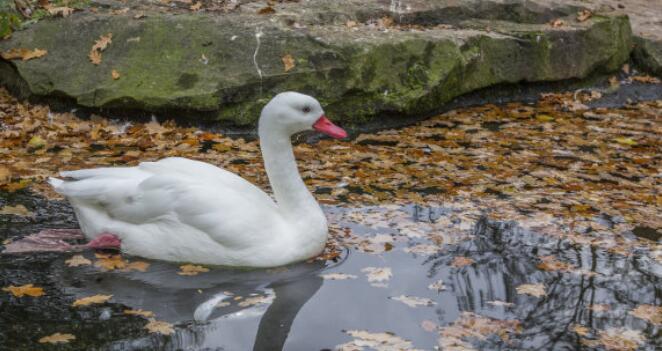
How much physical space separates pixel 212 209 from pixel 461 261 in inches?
65.2

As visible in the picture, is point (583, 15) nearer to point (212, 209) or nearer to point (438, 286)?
point (438, 286)

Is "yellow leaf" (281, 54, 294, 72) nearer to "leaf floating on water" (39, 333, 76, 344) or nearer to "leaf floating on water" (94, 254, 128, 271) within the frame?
"leaf floating on water" (94, 254, 128, 271)

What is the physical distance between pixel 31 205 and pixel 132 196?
1.25m

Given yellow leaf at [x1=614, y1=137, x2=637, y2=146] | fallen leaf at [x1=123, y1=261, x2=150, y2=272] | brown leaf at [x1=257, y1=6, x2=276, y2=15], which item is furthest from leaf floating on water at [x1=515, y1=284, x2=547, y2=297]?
brown leaf at [x1=257, y1=6, x2=276, y2=15]

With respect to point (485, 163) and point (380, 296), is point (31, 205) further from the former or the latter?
point (485, 163)

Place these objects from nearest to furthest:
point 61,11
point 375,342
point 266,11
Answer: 1. point 375,342
2. point 61,11
3. point 266,11

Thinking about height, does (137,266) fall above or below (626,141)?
above

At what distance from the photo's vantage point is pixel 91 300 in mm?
4500

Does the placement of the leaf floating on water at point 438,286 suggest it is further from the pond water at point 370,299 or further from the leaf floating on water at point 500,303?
the leaf floating on water at point 500,303

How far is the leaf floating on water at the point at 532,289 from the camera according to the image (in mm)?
4832

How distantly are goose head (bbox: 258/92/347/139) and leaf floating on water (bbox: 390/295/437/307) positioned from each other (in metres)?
1.05

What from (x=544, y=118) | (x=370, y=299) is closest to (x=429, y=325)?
(x=370, y=299)

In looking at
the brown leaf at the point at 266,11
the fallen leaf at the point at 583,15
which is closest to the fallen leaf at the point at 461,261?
the brown leaf at the point at 266,11

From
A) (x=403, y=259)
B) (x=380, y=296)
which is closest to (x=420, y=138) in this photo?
(x=403, y=259)
